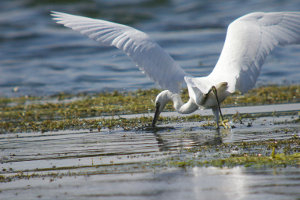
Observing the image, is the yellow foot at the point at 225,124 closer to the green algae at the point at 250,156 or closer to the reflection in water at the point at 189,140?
the reflection in water at the point at 189,140

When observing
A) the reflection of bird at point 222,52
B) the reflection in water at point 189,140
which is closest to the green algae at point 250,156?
the reflection in water at point 189,140

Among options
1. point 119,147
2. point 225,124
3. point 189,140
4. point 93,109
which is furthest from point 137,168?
point 93,109

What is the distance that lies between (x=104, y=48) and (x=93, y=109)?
43.7 ft

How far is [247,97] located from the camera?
40.7ft

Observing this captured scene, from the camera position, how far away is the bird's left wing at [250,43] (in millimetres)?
7543

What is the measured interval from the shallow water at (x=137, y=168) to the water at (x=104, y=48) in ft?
8.87

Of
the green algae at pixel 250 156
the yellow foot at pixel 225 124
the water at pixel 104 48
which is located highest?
the green algae at pixel 250 156

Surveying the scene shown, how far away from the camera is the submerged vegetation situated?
9984mm

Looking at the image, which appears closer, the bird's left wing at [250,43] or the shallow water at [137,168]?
the shallow water at [137,168]

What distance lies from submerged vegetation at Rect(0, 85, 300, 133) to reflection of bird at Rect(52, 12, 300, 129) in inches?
59.4

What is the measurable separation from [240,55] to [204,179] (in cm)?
327

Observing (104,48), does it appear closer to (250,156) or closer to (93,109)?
(93,109)

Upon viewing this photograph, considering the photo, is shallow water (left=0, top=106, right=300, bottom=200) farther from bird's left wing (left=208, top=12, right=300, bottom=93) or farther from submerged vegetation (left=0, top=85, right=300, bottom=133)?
bird's left wing (left=208, top=12, right=300, bottom=93)

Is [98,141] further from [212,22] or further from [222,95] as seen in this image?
[212,22]
